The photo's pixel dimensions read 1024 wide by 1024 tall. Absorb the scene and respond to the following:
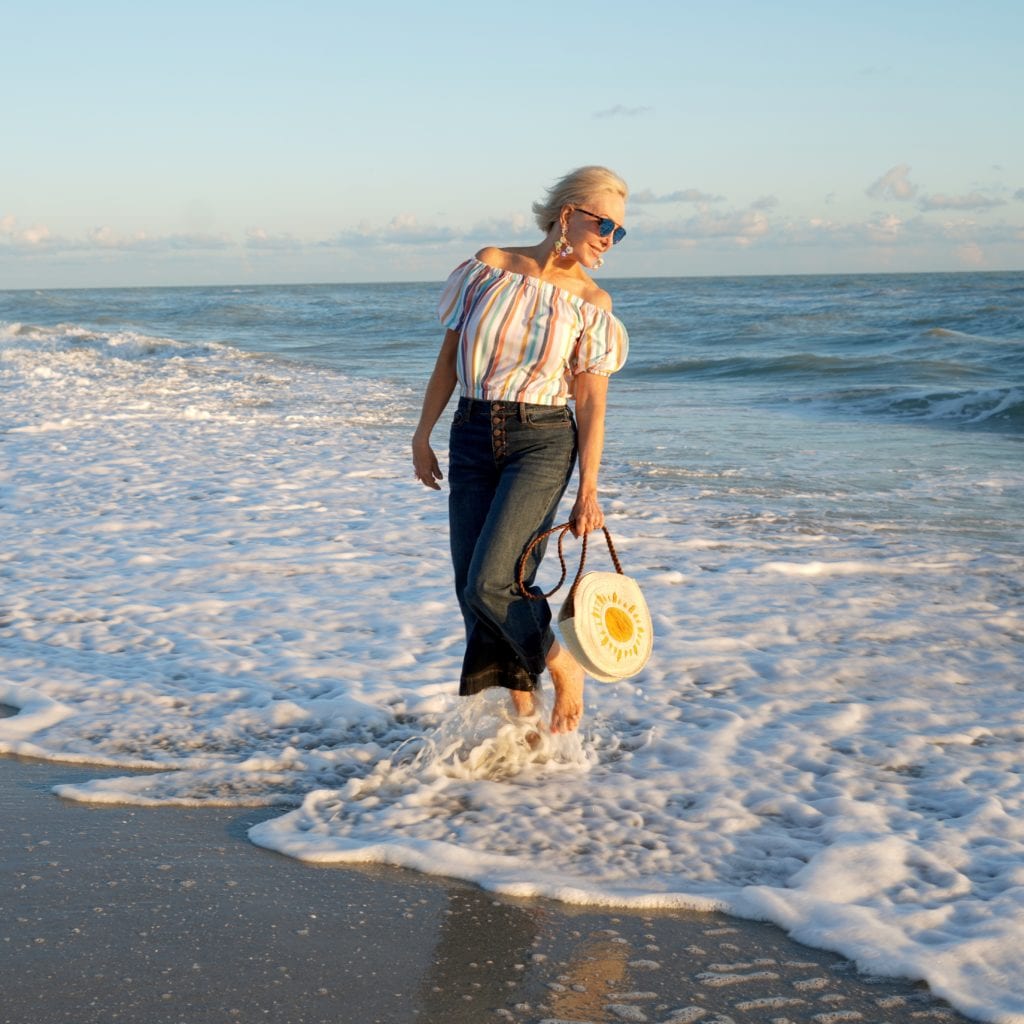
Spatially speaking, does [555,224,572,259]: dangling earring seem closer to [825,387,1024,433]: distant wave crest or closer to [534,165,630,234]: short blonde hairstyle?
[534,165,630,234]: short blonde hairstyle

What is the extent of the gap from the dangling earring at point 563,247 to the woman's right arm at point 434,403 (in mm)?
398

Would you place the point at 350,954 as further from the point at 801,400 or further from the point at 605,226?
the point at 801,400

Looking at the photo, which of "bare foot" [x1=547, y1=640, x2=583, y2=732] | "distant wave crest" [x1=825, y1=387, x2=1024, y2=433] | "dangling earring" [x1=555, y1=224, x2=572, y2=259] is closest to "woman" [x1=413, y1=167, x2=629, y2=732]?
"dangling earring" [x1=555, y1=224, x2=572, y2=259]

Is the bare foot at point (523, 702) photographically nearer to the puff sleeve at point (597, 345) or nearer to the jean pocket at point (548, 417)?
the jean pocket at point (548, 417)

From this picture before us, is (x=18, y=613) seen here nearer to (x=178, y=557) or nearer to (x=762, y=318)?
(x=178, y=557)

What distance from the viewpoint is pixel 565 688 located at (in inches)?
157

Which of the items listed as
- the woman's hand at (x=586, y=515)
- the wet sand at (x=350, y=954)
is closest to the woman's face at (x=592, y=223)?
the woman's hand at (x=586, y=515)

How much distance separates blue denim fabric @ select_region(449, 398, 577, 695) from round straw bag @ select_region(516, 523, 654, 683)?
7cm

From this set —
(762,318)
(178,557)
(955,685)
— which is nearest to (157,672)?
(178,557)

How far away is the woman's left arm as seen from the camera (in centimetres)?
375

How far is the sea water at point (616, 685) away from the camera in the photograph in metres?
3.36

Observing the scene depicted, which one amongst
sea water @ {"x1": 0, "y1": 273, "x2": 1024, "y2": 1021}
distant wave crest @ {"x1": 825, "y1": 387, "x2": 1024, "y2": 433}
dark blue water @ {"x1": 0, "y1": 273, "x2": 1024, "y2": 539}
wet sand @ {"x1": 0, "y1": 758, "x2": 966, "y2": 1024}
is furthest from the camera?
distant wave crest @ {"x1": 825, "y1": 387, "x2": 1024, "y2": 433}

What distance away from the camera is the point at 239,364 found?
74.6 feet

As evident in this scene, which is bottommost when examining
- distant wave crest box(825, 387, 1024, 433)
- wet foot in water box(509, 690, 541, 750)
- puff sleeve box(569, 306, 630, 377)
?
wet foot in water box(509, 690, 541, 750)
